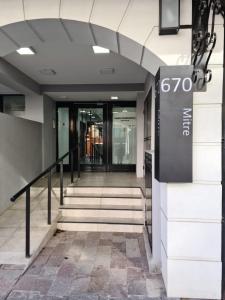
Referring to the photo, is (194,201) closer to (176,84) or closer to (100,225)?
(176,84)

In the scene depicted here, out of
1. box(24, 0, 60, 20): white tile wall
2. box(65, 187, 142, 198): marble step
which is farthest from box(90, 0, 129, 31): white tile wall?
box(65, 187, 142, 198): marble step

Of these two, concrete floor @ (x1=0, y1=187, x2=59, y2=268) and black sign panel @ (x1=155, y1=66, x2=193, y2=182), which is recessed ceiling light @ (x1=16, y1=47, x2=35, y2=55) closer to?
black sign panel @ (x1=155, y1=66, x2=193, y2=182)

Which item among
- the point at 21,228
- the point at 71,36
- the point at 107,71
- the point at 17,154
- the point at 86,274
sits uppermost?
the point at 107,71

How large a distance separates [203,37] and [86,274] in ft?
7.97

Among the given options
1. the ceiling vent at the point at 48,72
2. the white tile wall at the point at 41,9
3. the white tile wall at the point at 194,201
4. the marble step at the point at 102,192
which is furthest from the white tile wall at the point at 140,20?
the marble step at the point at 102,192

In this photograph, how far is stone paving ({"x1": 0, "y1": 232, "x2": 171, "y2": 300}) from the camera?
2336 mm

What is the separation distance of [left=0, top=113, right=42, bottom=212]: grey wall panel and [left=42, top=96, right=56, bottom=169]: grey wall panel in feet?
0.84

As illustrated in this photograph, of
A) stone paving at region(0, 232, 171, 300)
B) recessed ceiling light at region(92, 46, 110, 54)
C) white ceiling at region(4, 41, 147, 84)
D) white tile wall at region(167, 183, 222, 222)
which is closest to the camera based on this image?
white tile wall at region(167, 183, 222, 222)

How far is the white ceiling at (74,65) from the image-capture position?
368 cm

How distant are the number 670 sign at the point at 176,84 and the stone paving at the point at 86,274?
1755mm

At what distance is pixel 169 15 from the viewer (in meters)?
2.12

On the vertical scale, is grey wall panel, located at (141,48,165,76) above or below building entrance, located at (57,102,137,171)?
above

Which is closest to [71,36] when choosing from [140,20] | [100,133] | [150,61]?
[140,20]

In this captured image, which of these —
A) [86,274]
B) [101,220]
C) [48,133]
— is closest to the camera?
[86,274]
